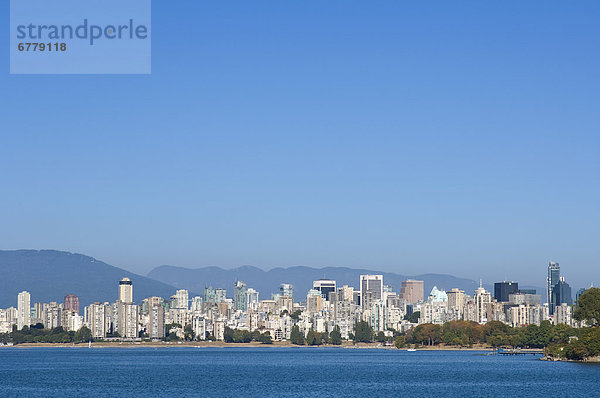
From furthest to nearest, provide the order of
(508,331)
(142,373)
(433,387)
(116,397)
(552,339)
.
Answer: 1. (508,331)
2. (552,339)
3. (142,373)
4. (433,387)
5. (116,397)

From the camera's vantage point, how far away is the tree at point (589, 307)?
117 metres

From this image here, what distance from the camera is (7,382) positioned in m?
85.3

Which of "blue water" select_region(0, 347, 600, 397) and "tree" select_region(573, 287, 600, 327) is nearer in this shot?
"blue water" select_region(0, 347, 600, 397)

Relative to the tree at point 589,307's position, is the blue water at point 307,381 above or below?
below

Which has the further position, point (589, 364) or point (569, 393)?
point (589, 364)

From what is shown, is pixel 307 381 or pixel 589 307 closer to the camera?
pixel 307 381

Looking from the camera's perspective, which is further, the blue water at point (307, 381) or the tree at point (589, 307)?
the tree at point (589, 307)

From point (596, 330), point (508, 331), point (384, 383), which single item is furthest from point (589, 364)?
point (508, 331)

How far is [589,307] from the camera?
117000 mm

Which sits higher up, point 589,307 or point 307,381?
point 589,307

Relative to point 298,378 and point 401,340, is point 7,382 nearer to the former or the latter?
point 298,378

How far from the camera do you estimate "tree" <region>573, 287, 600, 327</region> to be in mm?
116688

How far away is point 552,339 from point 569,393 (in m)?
86.2

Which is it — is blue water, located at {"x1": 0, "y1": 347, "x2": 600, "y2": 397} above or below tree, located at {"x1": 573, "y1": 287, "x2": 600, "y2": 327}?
below
